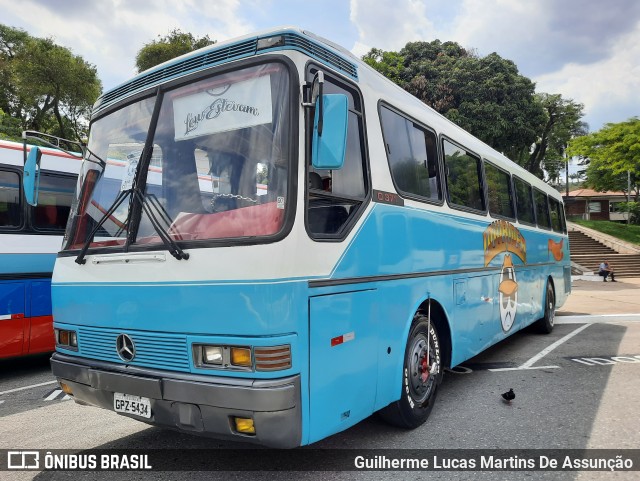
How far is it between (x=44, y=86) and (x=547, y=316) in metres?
28.2

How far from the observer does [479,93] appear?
3011 centimetres

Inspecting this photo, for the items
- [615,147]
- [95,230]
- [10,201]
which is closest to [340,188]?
[95,230]

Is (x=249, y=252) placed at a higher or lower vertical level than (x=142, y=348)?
higher

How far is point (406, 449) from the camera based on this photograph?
3.89 m

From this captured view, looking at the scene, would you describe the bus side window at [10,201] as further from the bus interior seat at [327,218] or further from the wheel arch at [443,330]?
the wheel arch at [443,330]

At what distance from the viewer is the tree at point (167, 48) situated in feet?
89.8

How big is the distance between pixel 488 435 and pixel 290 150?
2.97 metres

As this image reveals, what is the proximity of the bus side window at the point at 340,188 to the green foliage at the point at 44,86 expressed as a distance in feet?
84.6

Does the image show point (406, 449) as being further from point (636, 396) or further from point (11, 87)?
point (11, 87)

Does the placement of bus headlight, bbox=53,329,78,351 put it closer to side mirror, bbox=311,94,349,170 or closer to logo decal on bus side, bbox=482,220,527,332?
side mirror, bbox=311,94,349,170

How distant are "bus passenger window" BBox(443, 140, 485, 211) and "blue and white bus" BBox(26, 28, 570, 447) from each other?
1.14 metres

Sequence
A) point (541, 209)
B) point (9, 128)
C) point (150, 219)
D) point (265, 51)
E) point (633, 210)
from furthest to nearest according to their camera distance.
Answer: point (633, 210), point (9, 128), point (541, 209), point (150, 219), point (265, 51)

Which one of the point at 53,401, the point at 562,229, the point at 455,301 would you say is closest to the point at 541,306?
the point at 562,229

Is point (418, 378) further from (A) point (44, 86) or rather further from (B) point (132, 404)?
(A) point (44, 86)
